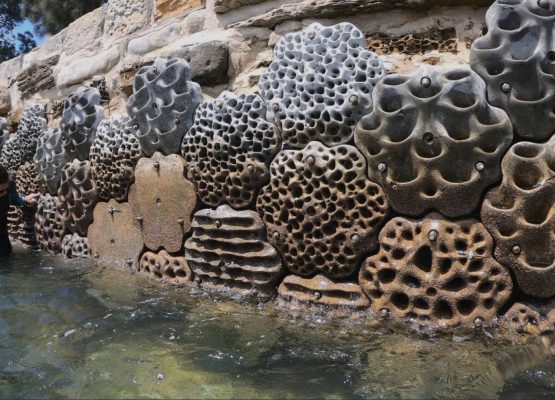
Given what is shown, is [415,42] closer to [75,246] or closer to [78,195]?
[78,195]

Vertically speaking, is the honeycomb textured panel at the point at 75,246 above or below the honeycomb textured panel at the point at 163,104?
below

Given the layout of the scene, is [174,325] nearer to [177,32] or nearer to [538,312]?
[538,312]

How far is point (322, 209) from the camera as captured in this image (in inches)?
88.1

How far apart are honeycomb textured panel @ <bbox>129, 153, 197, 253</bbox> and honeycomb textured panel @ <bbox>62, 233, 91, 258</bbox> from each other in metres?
0.57

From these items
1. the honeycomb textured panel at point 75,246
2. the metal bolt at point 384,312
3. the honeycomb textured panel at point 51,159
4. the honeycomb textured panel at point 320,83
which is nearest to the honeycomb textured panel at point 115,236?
the honeycomb textured panel at point 75,246

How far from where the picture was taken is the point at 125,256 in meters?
3.02

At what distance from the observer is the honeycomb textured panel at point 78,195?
3.24m

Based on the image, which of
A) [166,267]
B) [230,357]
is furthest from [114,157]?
[230,357]

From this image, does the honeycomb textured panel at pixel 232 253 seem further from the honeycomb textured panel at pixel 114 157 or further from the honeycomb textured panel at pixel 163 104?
the honeycomb textured panel at pixel 114 157

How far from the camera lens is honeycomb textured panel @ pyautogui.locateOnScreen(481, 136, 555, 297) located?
1.90m

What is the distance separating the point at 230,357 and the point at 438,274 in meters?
0.76

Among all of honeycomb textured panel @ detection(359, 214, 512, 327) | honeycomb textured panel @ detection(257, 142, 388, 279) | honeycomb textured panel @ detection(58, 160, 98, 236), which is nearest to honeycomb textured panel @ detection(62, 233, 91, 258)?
honeycomb textured panel @ detection(58, 160, 98, 236)

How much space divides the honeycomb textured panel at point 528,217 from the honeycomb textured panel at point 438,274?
5 cm

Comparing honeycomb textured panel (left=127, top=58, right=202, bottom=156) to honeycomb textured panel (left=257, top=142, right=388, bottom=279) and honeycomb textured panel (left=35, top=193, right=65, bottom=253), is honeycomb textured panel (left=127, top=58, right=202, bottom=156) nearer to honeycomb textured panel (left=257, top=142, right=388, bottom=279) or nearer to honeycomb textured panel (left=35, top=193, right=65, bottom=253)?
honeycomb textured panel (left=257, top=142, right=388, bottom=279)
